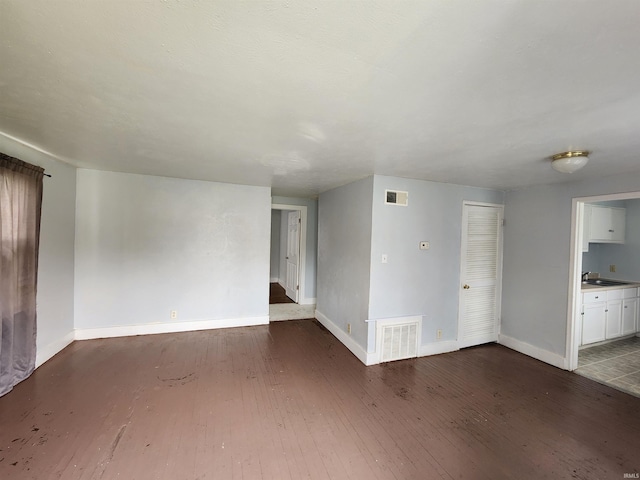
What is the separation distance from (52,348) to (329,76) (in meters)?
4.09

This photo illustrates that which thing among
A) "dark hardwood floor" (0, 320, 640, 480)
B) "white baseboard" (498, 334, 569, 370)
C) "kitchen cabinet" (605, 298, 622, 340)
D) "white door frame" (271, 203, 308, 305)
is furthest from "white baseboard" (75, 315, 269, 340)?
"kitchen cabinet" (605, 298, 622, 340)

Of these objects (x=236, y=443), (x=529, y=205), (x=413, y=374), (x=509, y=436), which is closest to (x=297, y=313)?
(x=413, y=374)

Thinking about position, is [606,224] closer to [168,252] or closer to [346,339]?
[346,339]

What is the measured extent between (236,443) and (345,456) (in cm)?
77

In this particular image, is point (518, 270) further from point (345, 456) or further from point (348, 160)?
point (345, 456)

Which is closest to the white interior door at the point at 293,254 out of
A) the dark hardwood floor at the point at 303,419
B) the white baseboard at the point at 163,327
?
the white baseboard at the point at 163,327

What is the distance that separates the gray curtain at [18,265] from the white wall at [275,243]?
542 centimetres

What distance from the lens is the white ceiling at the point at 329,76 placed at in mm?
915

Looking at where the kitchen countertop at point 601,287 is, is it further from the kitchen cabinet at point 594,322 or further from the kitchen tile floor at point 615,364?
the kitchen tile floor at point 615,364

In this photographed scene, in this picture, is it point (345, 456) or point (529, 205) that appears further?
point (529, 205)

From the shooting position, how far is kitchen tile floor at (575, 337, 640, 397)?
2.90 m

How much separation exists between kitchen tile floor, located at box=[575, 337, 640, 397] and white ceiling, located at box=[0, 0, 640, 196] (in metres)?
2.29

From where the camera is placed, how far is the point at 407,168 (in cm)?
292

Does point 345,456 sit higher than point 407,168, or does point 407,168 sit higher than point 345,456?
point 407,168
